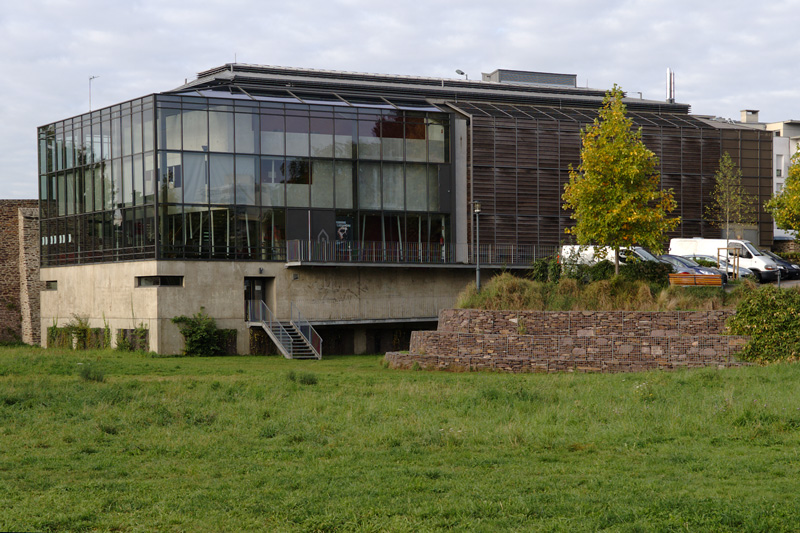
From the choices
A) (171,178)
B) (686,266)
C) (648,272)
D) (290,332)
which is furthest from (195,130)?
(686,266)

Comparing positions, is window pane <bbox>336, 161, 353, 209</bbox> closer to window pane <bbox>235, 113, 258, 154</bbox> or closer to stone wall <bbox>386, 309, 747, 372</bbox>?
window pane <bbox>235, 113, 258, 154</bbox>

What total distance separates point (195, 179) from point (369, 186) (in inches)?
358

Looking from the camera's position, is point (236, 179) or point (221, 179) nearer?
point (221, 179)

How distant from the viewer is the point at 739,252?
4250 centimetres

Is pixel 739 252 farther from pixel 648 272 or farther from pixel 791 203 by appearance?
pixel 648 272

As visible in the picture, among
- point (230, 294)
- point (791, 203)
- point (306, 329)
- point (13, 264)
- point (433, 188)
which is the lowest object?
point (306, 329)

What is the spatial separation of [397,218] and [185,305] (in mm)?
12242

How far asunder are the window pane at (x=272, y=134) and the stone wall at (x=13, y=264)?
1680 cm

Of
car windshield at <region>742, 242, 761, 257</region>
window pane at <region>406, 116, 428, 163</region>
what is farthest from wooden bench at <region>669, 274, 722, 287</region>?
window pane at <region>406, 116, 428, 163</region>

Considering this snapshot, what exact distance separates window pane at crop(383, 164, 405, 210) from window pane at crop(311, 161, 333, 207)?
3113 mm

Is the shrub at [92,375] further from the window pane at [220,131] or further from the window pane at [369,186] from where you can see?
the window pane at [369,186]

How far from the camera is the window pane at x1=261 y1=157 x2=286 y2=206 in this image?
145 feet

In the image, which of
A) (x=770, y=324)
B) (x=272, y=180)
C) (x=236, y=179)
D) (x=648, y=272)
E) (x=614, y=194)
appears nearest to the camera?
(x=770, y=324)

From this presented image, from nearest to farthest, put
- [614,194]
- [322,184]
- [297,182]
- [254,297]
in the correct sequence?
1. [614,194]
2. [254,297]
3. [297,182]
4. [322,184]
